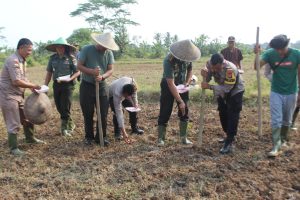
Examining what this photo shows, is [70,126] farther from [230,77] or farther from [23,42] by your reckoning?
[230,77]

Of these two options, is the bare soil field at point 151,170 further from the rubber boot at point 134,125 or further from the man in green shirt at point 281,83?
the man in green shirt at point 281,83

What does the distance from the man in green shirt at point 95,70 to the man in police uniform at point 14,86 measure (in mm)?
715

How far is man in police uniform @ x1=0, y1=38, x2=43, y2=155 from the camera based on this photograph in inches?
208

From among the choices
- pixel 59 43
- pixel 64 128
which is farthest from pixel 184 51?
→ pixel 64 128

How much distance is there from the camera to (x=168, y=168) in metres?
4.84

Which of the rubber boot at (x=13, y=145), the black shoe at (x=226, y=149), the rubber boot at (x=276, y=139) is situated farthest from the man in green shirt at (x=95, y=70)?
the rubber boot at (x=276, y=139)

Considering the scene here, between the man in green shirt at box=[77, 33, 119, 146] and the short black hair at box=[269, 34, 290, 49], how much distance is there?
6.86ft

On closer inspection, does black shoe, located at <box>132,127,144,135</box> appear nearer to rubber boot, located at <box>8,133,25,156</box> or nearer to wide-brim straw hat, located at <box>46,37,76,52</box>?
wide-brim straw hat, located at <box>46,37,76,52</box>

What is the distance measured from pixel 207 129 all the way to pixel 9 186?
11.7 ft

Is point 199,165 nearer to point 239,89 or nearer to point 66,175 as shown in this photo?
point 239,89

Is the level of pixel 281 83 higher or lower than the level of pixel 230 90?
higher

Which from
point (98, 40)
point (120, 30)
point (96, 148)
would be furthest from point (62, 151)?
point (120, 30)

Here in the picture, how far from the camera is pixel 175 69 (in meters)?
5.51

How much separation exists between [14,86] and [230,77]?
9.62ft
